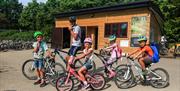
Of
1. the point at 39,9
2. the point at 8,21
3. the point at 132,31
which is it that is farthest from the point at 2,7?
the point at 132,31

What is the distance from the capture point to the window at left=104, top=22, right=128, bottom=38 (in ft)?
76.6

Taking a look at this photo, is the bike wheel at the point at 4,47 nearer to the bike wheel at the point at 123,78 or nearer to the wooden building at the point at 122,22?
the wooden building at the point at 122,22

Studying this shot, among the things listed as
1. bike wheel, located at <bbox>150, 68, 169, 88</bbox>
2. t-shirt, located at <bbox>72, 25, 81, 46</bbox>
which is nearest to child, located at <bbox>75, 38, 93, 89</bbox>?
t-shirt, located at <bbox>72, 25, 81, 46</bbox>

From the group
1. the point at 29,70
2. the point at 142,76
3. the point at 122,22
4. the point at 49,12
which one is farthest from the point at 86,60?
the point at 49,12

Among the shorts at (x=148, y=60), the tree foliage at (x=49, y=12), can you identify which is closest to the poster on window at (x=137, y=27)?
the tree foliage at (x=49, y=12)

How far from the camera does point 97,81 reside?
8766 millimetres

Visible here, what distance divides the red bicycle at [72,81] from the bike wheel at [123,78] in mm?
676

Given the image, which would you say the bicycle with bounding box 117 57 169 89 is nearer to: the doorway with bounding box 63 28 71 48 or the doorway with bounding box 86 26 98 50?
the doorway with bounding box 86 26 98 50

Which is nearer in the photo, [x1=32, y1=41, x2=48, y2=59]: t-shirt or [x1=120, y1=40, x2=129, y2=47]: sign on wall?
[x1=32, y1=41, x2=48, y2=59]: t-shirt

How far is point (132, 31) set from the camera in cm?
2278

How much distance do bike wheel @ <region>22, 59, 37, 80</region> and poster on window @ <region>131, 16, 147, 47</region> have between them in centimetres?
1277

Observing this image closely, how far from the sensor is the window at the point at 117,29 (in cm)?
2334

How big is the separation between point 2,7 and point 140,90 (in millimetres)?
79195

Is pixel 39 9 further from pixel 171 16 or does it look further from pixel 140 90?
pixel 140 90
